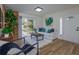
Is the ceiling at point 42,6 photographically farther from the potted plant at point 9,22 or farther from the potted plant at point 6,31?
the potted plant at point 6,31

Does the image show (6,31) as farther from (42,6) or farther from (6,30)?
(42,6)

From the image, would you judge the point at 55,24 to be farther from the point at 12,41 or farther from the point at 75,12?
the point at 12,41

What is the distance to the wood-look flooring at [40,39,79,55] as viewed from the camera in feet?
6.12

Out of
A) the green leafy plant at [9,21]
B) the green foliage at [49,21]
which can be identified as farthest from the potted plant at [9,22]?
the green foliage at [49,21]

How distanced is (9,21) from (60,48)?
0.88 metres

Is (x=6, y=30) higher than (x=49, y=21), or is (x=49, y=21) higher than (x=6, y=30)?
(x=49, y=21)

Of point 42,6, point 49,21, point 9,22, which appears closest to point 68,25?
point 49,21

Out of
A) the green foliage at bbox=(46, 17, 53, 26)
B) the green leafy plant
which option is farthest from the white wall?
the green leafy plant

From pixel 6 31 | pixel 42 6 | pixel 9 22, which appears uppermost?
pixel 42 6

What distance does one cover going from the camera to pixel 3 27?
1.86 metres

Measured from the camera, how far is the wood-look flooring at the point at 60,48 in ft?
6.12

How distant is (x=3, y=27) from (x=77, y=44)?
1.15m

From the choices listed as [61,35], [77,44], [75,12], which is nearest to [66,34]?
[61,35]

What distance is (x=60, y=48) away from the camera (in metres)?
1.89
